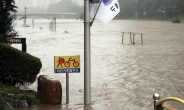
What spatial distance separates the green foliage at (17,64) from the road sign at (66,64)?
74cm

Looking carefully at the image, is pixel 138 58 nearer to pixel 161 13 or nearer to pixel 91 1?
pixel 91 1

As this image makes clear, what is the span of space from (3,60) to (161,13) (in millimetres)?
109423

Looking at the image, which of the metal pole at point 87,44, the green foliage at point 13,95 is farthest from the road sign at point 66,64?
the green foliage at point 13,95

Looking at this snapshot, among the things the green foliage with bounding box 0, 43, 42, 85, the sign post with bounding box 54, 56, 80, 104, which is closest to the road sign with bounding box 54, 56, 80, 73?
the sign post with bounding box 54, 56, 80, 104

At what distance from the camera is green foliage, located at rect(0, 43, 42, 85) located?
9289mm

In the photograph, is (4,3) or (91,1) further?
(4,3)

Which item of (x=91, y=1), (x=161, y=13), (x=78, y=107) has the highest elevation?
(x=161, y=13)

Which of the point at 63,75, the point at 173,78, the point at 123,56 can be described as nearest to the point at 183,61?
the point at 123,56

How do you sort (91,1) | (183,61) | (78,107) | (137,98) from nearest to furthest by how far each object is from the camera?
(91,1)
(78,107)
(137,98)
(183,61)

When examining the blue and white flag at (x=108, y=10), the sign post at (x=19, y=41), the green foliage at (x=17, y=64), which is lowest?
the green foliage at (x=17, y=64)

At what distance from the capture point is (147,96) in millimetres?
10500

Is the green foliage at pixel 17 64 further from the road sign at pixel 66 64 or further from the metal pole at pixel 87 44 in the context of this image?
the metal pole at pixel 87 44

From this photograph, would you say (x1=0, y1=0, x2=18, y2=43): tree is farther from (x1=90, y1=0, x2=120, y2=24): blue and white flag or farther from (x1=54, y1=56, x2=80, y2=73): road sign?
(x1=90, y1=0, x2=120, y2=24): blue and white flag

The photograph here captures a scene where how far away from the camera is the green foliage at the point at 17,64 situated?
30.5 feet
